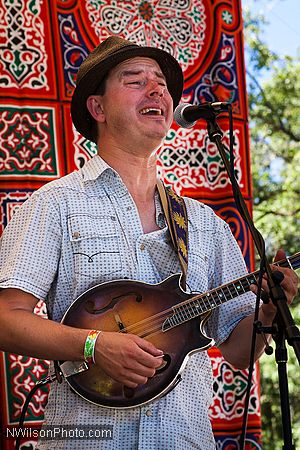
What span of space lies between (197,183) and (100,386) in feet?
5.23

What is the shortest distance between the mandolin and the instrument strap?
0.34 feet

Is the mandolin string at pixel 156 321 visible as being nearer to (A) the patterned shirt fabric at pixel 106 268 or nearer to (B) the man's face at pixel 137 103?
(A) the patterned shirt fabric at pixel 106 268

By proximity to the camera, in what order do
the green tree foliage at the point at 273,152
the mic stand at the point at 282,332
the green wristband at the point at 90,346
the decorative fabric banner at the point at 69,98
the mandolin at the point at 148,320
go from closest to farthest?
the mic stand at the point at 282,332 < the green wristband at the point at 90,346 < the mandolin at the point at 148,320 < the decorative fabric banner at the point at 69,98 < the green tree foliage at the point at 273,152

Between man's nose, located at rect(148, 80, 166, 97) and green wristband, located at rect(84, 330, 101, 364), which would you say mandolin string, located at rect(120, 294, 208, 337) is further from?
man's nose, located at rect(148, 80, 166, 97)

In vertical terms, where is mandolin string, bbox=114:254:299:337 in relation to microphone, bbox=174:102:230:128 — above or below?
below

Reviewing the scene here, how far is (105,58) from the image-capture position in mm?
3176

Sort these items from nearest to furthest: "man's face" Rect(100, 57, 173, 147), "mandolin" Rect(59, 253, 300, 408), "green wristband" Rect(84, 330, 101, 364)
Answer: "green wristband" Rect(84, 330, 101, 364) < "mandolin" Rect(59, 253, 300, 408) < "man's face" Rect(100, 57, 173, 147)

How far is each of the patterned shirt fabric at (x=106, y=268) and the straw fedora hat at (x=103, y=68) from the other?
0.31m

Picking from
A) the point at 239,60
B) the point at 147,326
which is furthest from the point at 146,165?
the point at 239,60

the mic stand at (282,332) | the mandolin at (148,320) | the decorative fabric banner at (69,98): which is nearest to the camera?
the mic stand at (282,332)

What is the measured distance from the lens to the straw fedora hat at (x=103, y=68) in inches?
126

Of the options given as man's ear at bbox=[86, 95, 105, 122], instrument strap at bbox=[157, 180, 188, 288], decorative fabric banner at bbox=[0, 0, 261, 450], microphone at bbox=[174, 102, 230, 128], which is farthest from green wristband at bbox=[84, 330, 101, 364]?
decorative fabric banner at bbox=[0, 0, 261, 450]

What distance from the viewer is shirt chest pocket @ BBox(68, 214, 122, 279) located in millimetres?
2857

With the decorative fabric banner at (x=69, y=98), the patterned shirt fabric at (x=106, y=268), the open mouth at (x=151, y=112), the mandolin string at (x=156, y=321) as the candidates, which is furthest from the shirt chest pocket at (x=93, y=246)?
the decorative fabric banner at (x=69, y=98)
